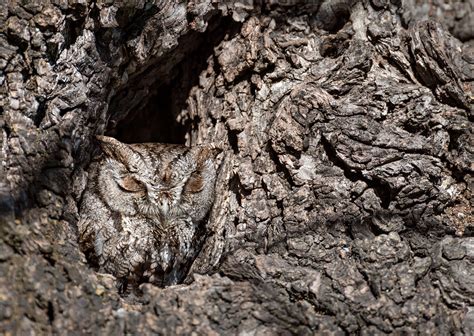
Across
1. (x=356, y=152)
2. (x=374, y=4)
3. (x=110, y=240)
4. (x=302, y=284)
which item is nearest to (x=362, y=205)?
(x=356, y=152)

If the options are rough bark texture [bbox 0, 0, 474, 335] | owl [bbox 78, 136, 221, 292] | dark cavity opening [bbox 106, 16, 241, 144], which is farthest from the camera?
dark cavity opening [bbox 106, 16, 241, 144]

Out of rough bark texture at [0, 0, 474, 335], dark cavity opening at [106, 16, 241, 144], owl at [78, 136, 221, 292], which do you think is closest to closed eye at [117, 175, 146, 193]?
owl at [78, 136, 221, 292]

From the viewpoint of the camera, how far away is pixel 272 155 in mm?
2590

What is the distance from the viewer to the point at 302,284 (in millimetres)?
2217

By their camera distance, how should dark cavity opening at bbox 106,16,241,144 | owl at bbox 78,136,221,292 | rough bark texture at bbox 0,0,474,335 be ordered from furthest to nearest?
dark cavity opening at bbox 106,16,241,144 < owl at bbox 78,136,221,292 < rough bark texture at bbox 0,0,474,335

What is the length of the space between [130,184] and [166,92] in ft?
2.55

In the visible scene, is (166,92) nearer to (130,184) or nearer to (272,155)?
(130,184)

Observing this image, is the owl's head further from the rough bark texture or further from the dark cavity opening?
the dark cavity opening

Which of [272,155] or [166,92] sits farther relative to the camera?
[166,92]

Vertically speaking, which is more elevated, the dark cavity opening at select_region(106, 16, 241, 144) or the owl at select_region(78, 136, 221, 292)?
the dark cavity opening at select_region(106, 16, 241, 144)

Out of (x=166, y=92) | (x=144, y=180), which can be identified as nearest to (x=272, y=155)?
(x=144, y=180)

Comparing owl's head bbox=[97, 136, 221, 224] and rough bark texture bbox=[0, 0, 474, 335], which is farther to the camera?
owl's head bbox=[97, 136, 221, 224]

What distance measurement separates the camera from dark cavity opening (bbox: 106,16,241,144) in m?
2.83

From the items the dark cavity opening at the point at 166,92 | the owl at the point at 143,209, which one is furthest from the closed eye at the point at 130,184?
the dark cavity opening at the point at 166,92
